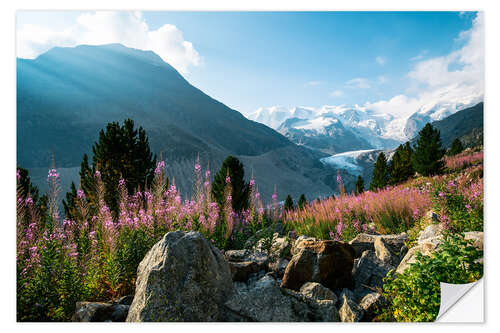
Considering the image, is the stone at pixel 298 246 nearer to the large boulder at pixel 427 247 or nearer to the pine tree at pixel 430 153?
the large boulder at pixel 427 247

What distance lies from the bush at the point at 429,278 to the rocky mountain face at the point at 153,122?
17.0m

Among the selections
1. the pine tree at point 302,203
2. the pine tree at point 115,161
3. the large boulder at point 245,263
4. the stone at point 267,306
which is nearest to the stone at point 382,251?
the stone at point 267,306

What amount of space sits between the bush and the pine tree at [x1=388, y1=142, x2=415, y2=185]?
61.0 ft

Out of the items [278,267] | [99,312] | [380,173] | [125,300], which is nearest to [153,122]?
[380,173]

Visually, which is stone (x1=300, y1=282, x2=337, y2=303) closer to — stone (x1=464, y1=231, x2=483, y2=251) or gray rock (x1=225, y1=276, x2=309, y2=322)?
gray rock (x1=225, y1=276, x2=309, y2=322)

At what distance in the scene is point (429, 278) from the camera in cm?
238

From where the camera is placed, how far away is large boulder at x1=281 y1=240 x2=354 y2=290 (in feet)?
10.4

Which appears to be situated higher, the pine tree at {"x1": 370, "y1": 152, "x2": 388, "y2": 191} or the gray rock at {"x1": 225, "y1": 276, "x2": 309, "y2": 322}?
the pine tree at {"x1": 370, "y1": 152, "x2": 388, "y2": 191}

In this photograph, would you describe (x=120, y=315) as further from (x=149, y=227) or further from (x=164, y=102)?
(x=164, y=102)

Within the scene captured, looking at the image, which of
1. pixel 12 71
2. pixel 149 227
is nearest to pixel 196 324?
pixel 149 227

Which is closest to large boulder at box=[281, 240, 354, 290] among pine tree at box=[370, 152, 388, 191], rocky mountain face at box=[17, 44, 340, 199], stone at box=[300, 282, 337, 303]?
stone at box=[300, 282, 337, 303]

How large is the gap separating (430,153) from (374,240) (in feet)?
37.2

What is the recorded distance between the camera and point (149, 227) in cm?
→ 352
